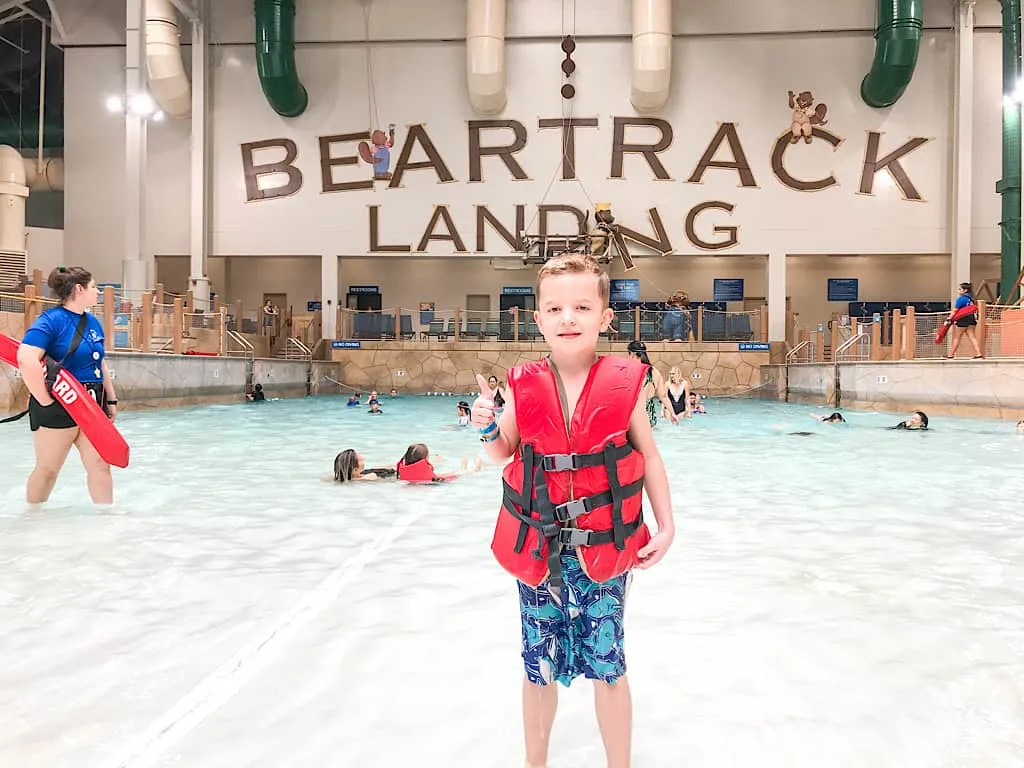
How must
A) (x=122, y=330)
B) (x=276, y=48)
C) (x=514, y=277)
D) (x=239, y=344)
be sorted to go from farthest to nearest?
(x=514, y=277)
(x=276, y=48)
(x=239, y=344)
(x=122, y=330)

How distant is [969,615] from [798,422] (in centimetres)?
1115

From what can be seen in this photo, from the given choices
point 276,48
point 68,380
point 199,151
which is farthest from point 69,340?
point 199,151

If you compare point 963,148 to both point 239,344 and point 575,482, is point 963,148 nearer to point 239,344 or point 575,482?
point 239,344

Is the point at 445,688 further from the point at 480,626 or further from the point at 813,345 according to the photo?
the point at 813,345

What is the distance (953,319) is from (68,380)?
554 inches

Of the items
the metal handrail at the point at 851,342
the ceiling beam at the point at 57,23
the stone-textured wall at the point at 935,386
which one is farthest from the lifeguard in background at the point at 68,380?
the ceiling beam at the point at 57,23

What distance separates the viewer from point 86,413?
467 cm

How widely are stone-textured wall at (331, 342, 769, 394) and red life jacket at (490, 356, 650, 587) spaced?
2154cm

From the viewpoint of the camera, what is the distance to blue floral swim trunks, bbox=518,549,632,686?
5.95 feet

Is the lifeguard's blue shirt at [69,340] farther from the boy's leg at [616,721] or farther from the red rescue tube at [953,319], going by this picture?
the red rescue tube at [953,319]

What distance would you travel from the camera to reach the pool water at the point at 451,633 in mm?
2080

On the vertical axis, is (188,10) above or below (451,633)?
above

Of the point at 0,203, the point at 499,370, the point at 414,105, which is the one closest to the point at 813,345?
the point at 499,370

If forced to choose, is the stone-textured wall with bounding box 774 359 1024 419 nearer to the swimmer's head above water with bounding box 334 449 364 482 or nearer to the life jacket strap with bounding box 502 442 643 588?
the swimmer's head above water with bounding box 334 449 364 482
